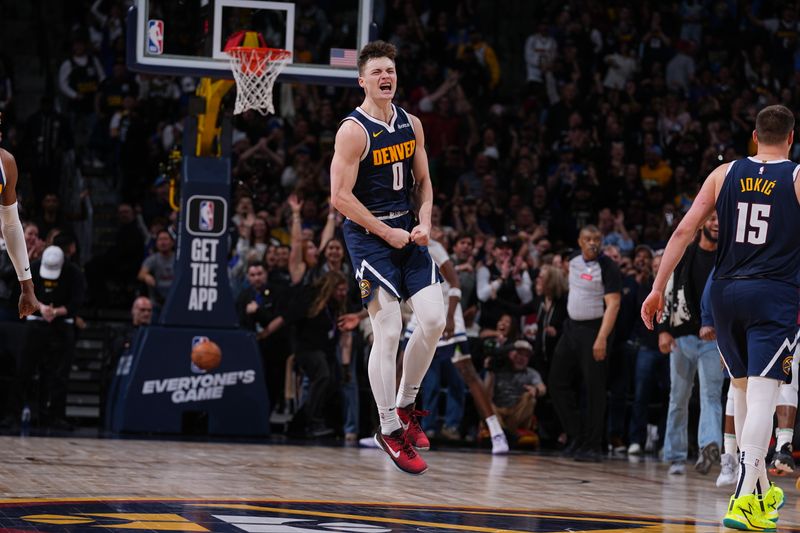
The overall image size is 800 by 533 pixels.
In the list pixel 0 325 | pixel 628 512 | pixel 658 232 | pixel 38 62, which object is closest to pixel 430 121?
pixel 658 232

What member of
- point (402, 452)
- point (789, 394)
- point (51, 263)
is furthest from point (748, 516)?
point (51, 263)

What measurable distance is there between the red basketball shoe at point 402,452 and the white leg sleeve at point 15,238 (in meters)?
2.44

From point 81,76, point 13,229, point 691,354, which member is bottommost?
point 691,354

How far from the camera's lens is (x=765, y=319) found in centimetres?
737

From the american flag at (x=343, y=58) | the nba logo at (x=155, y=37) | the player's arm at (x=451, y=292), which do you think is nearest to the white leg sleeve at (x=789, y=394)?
the player's arm at (x=451, y=292)

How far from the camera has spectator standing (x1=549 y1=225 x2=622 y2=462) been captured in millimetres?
13320

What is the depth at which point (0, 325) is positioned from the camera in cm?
1413

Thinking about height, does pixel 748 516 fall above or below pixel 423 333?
below

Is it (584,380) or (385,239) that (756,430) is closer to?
(385,239)

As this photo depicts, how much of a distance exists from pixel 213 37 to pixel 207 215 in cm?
Result: 194

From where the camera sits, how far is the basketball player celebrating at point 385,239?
26.2 ft

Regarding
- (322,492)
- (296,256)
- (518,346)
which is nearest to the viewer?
(322,492)

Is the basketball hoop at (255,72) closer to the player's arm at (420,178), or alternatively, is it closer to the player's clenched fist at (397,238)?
the player's arm at (420,178)

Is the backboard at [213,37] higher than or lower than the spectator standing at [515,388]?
higher
